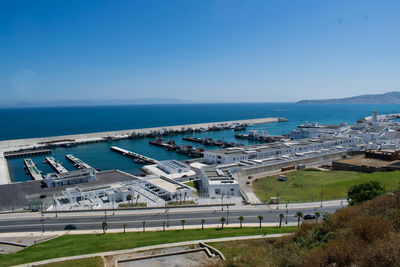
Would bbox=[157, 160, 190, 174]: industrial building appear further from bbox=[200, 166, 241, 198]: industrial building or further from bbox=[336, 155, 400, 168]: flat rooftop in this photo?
bbox=[336, 155, 400, 168]: flat rooftop

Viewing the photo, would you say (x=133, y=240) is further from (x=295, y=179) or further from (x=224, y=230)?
(x=295, y=179)

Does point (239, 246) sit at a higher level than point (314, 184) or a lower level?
higher

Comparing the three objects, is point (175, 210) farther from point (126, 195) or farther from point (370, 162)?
point (370, 162)

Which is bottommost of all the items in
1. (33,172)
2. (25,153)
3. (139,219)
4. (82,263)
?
(33,172)

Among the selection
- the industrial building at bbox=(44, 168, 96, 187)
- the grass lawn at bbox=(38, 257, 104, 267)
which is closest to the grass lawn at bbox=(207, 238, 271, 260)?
the grass lawn at bbox=(38, 257, 104, 267)

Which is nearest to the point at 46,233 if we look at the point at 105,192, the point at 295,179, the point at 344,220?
the point at 105,192

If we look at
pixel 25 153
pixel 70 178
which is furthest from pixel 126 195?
pixel 25 153
